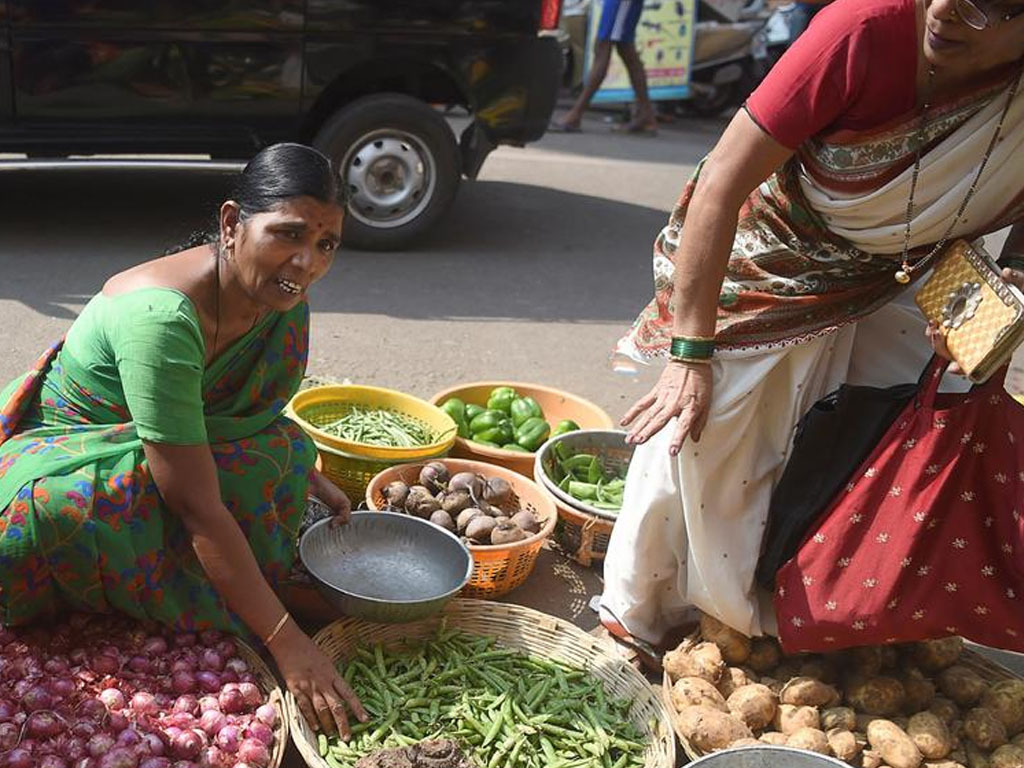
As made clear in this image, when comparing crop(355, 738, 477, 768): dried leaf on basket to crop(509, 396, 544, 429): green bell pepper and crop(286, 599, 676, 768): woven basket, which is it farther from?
crop(509, 396, 544, 429): green bell pepper

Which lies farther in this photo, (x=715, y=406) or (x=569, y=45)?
(x=569, y=45)

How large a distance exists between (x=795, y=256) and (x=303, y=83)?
386cm

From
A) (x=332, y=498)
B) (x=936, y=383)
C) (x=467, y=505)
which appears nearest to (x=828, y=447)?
(x=936, y=383)

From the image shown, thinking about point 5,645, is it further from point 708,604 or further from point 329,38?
point 329,38

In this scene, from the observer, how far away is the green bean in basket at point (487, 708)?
2496mm

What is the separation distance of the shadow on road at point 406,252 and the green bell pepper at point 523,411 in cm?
148

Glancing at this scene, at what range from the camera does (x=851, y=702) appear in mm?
2654

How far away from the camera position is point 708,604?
2744 mm

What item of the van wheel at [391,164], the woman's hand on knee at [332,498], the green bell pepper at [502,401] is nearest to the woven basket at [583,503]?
the green bell pepper at [502,401]

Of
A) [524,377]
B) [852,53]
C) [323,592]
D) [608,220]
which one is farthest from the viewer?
[608,220]

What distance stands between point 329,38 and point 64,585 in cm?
393

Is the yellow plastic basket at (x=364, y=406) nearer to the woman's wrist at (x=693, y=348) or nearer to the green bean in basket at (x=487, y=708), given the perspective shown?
the green bean in basket at (x=487, y=708)

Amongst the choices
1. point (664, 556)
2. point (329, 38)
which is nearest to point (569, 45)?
point (329, 38)

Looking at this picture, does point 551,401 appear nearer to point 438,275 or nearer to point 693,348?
point 693,348
